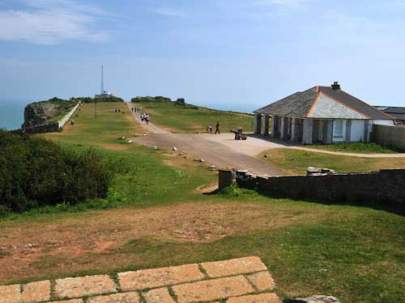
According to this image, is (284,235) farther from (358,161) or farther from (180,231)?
(358,161)

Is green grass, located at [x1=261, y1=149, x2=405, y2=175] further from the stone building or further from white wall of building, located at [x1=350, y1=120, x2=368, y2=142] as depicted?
white wall of building, located at [x1=350, y1=120, x2=368, y2=142]

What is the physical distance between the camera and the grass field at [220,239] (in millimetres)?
8258

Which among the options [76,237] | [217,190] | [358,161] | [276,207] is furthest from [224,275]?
[358,161]

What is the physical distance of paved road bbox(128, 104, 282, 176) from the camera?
24984 mm

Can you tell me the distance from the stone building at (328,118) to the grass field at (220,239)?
2093cm

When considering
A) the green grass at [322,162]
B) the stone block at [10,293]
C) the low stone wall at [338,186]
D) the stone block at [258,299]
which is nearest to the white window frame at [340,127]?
the green grass at [322,162]

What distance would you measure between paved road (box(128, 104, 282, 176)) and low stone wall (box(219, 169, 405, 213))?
5.73 m

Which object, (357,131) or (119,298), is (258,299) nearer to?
(119,298)

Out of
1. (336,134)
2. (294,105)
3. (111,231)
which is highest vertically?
(294,105)

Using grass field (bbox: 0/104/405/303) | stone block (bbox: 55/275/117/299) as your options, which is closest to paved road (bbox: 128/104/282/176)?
grass field (bbox: 0/104/405/303)

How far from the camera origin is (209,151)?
31250mm

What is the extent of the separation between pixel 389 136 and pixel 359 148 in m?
2.51

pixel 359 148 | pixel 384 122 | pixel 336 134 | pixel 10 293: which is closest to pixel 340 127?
pixel 336 134

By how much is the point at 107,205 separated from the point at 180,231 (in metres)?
4.38
